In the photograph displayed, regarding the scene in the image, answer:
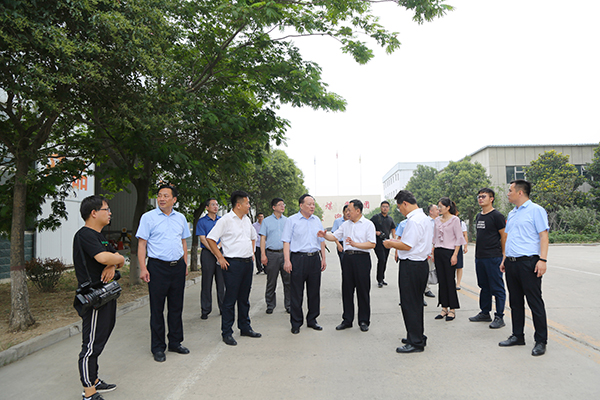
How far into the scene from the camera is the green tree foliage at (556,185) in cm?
3288

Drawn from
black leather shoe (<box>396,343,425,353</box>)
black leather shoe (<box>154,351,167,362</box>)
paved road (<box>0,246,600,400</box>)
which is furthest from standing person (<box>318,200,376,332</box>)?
black leather shoe (<box>154,351,167,362</box>)

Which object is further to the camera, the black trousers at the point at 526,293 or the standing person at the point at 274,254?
the standing person at the point at 274,254

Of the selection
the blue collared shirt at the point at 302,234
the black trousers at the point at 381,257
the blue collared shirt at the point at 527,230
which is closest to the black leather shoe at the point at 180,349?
the blue collared shirt at the point at 302,234

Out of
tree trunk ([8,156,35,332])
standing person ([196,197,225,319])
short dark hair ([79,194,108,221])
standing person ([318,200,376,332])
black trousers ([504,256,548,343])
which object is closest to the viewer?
short dark hair ([79,194,108,221])

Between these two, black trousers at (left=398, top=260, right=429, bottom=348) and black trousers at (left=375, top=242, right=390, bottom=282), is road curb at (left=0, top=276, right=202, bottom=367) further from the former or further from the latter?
black trousers at (left=375, top=242, right=390, bottom=282)

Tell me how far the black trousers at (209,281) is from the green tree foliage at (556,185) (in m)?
31.2

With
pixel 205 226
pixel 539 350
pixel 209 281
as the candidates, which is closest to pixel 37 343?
pixel 209 281

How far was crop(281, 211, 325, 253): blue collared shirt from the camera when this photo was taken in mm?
6141

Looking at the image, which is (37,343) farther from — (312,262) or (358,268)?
(358,268)

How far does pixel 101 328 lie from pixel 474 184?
123 feet

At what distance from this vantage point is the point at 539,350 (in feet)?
15.2

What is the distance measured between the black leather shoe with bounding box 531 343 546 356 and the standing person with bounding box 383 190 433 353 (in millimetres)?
1185

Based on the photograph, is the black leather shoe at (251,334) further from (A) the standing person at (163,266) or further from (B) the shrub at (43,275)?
(B) the shrub at (43,275)

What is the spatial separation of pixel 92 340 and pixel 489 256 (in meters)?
5.36
